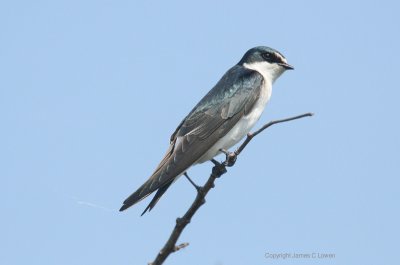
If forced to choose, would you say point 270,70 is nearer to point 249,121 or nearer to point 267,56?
point 267,56

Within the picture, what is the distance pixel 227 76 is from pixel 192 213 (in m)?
3.15

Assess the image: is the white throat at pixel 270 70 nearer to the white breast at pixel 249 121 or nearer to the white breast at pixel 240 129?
the white breast at pixel 249 121

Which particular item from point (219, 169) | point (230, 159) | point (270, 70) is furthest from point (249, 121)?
point (219, 169)

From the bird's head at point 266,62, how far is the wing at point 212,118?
242mm

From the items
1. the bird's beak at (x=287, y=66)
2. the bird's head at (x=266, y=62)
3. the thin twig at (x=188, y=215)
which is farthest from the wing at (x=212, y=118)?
the thin twig at (x=188, y=215)

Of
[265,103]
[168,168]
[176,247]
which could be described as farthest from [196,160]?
[176,247]

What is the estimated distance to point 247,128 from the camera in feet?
19.1

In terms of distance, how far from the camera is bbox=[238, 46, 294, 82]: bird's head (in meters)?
Answer: 6.55

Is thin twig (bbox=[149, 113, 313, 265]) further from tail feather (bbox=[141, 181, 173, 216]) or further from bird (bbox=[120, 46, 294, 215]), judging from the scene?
bird (bbox=[120, 46, 294, 215])

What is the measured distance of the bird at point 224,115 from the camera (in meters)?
5.28

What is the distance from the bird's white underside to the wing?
0.04 meters

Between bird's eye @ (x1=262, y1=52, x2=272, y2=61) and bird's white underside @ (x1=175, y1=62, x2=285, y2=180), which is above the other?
bird's eye @ (x1=262, y1=52, x2=272, y2=61)

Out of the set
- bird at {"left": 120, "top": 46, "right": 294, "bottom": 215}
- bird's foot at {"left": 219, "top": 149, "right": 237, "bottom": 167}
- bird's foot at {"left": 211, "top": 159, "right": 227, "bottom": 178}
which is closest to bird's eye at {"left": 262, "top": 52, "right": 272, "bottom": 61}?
bird at {"left": 120, "top": 46, "right": 294, "bottom": 215}

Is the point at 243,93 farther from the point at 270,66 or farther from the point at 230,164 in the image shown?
the point at 230,164
